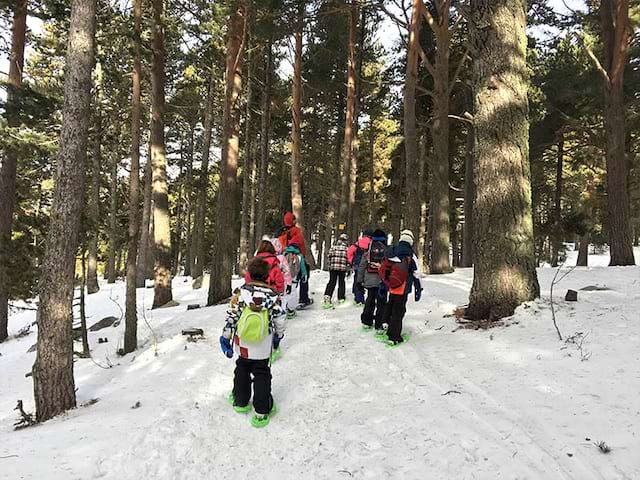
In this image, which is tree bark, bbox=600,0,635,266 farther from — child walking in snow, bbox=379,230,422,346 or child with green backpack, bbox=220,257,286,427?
child with green backpack, bbox=220,257,286,427

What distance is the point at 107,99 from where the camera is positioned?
19391 millimetres

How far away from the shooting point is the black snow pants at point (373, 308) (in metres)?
8.12

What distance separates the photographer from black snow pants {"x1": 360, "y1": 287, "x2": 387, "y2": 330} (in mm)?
8117

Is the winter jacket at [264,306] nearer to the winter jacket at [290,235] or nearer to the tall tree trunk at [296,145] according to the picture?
the winter jacket at [290,235]

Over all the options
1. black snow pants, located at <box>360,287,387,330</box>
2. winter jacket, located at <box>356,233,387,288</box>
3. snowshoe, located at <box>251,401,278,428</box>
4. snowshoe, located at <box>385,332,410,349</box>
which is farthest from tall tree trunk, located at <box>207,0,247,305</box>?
snowshoe, located at <box>251,401,278,428</box>

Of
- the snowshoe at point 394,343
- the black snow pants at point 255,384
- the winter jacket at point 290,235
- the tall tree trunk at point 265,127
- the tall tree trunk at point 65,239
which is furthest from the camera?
the tall tree trunk at point 265,127

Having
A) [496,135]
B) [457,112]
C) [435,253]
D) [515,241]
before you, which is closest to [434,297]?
[515,241]

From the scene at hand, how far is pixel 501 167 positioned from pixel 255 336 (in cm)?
530

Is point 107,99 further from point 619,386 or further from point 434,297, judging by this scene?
point 619,386

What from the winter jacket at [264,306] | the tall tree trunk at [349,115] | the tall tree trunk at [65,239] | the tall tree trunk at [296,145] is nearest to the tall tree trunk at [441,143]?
the tall tree trunk at [349,115]

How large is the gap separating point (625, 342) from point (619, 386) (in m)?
1.41

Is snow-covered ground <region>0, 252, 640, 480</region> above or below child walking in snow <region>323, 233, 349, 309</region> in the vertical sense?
below

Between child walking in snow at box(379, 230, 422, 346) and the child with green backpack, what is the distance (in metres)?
2.64

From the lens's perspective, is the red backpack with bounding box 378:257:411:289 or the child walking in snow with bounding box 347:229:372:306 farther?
the child walking in snow with bounding box 347:229:372:306
